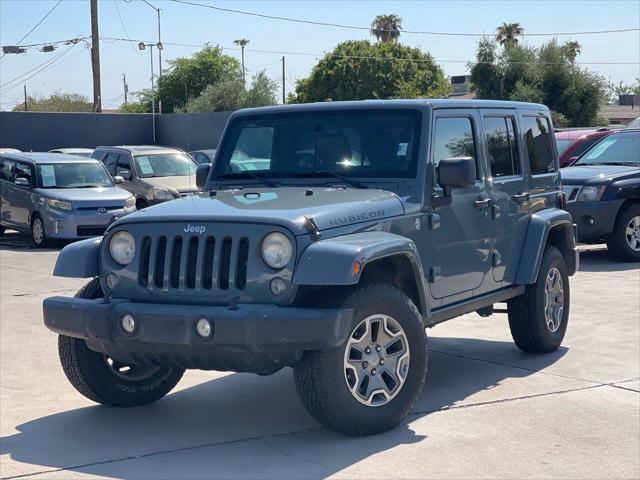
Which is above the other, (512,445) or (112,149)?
(112,149)

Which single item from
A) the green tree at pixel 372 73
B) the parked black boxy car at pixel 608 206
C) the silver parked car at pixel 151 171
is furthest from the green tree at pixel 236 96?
the parked black boxy car at pixel 608 206

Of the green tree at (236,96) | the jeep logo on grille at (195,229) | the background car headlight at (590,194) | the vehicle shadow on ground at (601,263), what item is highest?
the green tree at (236,96)

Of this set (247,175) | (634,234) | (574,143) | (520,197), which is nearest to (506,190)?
(520,197)

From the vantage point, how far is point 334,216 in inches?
230

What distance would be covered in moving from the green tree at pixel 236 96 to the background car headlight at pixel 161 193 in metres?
33.1

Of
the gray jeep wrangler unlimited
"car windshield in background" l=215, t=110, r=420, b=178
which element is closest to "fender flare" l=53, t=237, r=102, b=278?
the gray jeep wrangler unlimited

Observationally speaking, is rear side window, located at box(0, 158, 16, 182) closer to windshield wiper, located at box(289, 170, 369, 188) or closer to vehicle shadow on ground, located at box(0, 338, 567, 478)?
vehicle shadow on ground, located at box(0, 338, 567, 478)

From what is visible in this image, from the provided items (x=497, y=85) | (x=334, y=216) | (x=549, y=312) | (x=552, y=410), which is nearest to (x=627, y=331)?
(x=549, y=312)

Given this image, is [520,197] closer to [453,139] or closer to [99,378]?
[453,139]

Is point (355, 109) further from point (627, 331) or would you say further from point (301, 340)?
point (627, 331)

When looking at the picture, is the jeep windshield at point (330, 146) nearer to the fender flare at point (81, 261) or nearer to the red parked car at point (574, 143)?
the fender flare at point (81, 261)

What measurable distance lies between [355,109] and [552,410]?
2.37m

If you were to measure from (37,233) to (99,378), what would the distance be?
1191cm

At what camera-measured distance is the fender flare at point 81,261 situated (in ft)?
20.1
